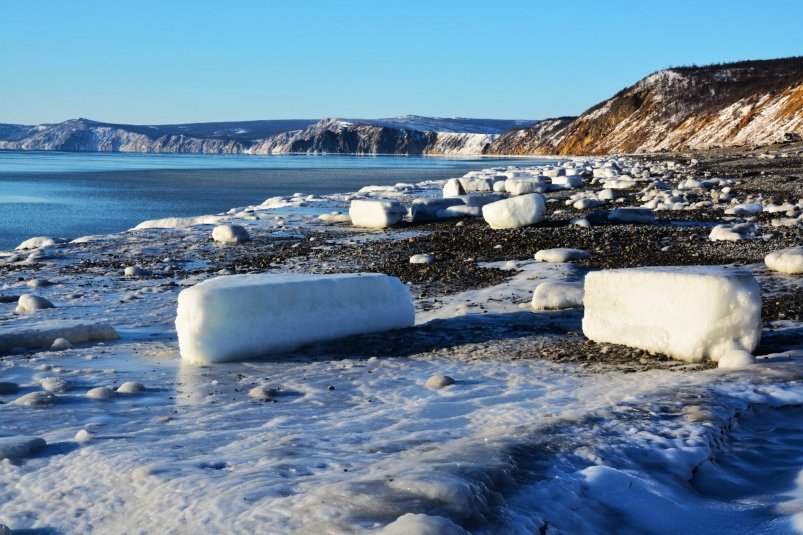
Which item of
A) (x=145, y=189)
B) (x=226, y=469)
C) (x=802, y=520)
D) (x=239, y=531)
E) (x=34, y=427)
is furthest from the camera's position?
(x=145, y=189)

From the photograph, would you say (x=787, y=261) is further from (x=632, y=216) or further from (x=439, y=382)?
(x=632, y=216)

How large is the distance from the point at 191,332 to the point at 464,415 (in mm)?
1964

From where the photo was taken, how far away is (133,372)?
4.97 m

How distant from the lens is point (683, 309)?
4.72 m

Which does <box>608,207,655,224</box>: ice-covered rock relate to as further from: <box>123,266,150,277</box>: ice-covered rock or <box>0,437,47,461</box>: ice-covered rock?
<box>0,437,47,461</box>: ice-covered rock

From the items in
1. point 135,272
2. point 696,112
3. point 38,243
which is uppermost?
point 696,112

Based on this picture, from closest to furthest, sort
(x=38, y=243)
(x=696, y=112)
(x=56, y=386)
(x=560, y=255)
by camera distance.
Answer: (x=56, y=386), (x=560, y=255), (x=38, y=243), (x=696, y=112)

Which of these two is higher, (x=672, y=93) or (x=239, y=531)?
(x=672, y=93)

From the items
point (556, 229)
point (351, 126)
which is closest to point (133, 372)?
point (556, 229)

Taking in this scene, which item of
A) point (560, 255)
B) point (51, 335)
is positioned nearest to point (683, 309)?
point (560, 255)

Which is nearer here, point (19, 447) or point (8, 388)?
point (19, 447)

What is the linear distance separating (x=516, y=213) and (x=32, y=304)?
21.5ft

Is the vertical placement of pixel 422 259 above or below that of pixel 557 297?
below

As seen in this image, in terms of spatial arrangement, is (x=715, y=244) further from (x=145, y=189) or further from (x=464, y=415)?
(x=145, y=189)
